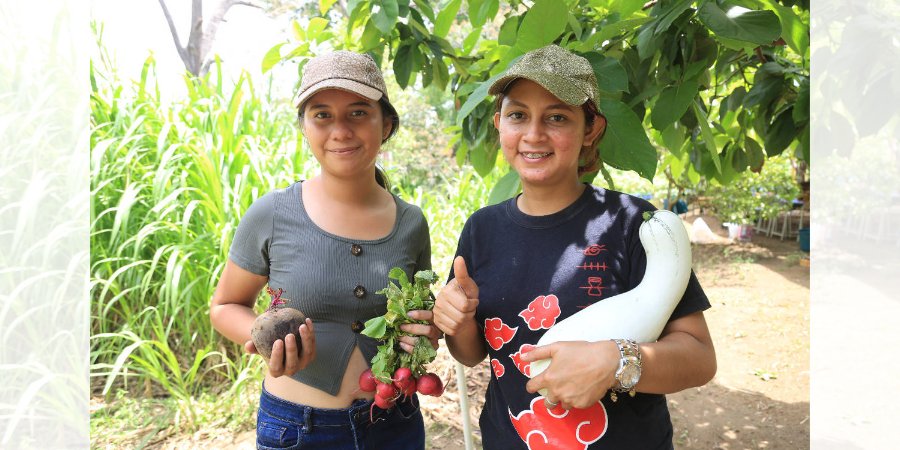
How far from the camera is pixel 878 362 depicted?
738mm

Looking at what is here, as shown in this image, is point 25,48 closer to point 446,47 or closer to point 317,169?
point 446,47

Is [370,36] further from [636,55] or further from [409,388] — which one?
[409,388]

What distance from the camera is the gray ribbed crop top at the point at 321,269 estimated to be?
158cm

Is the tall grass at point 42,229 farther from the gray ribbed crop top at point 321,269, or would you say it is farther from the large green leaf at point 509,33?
the large green leaf at point 509,33

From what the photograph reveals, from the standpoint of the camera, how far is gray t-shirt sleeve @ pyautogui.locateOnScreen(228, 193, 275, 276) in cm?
164

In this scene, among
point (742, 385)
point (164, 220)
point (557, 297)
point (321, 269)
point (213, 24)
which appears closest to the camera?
point (557, 297)

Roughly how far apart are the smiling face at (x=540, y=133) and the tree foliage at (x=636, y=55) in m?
0.09

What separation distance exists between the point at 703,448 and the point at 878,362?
3406 mm

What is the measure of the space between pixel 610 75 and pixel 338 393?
109 centimetres

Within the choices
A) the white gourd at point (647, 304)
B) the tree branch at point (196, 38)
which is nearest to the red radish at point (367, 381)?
the white gourd at point (647, 304)

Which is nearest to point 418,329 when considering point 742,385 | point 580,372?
point 580,372

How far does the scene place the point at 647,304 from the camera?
3.96 ft

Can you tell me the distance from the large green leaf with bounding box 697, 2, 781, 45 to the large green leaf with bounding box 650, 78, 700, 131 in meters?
0.27

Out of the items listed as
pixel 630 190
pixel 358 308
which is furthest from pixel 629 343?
pixel 630 190
